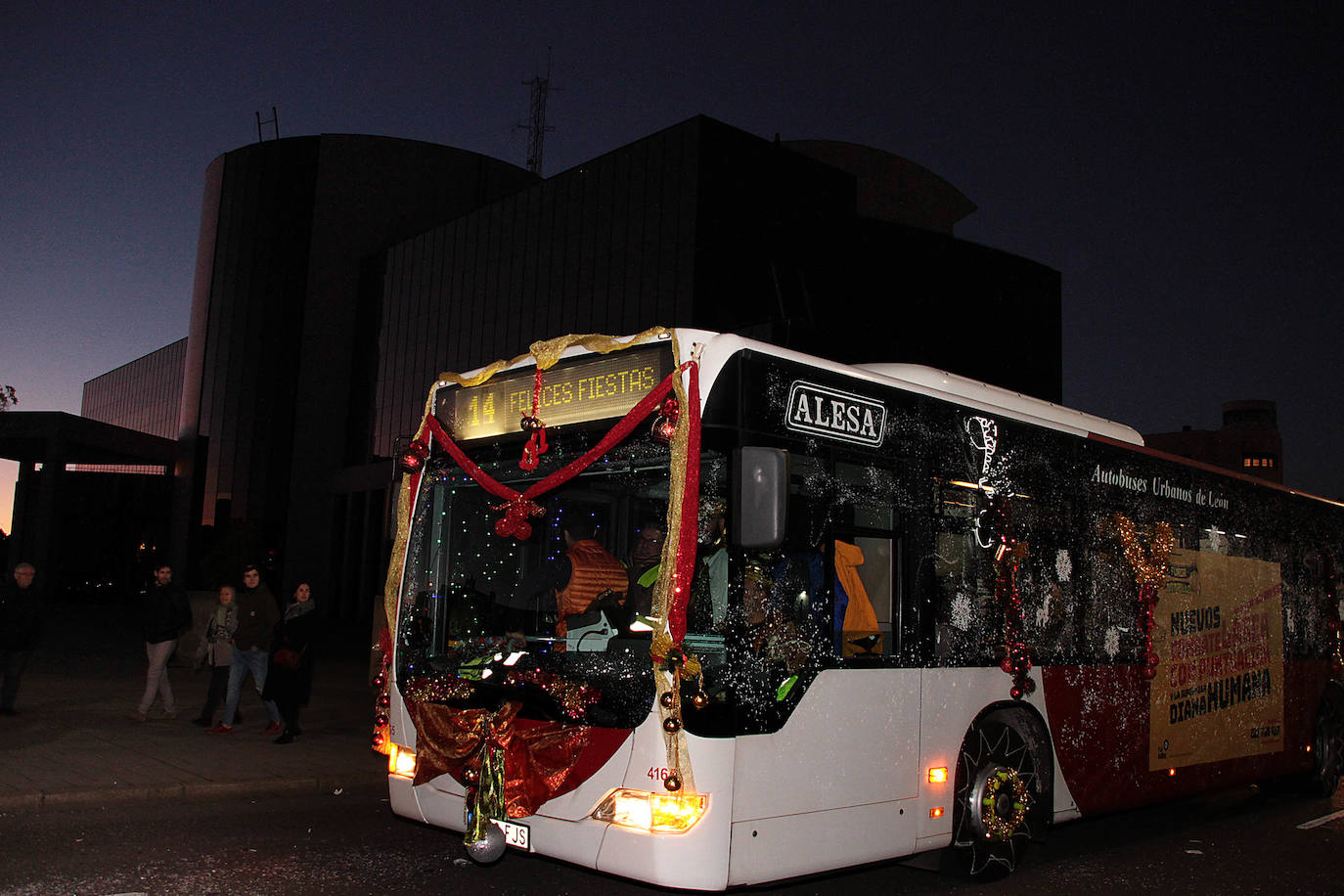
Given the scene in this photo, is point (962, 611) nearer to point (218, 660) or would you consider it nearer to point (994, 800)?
point (994, 800)

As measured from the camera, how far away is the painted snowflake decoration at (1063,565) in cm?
707

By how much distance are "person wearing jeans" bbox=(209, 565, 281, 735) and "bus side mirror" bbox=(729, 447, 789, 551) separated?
8.47 meters

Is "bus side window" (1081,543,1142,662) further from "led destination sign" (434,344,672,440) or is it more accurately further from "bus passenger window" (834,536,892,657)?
"led destination sign" (434,344,672,440)

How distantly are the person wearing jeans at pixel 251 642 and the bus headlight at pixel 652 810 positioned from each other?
25.3 feet

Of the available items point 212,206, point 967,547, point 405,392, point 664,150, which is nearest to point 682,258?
point 664,150

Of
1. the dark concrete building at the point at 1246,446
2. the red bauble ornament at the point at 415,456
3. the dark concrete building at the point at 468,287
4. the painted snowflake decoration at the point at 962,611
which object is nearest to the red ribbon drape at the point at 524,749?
the red bauble ornament at the point at 415,456

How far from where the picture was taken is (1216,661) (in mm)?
8406

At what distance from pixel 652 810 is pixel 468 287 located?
36.0 m

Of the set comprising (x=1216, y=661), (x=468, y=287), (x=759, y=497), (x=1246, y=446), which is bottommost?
(x=1216, y=661)

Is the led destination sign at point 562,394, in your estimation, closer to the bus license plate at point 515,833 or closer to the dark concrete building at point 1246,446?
the bus license plate at point 515,833

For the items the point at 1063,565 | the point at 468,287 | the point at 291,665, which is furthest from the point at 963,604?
the point at 468,287

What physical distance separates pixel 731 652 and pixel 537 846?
4.85ft

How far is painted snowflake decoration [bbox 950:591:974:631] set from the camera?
6305 mm

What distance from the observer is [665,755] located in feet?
16.3
